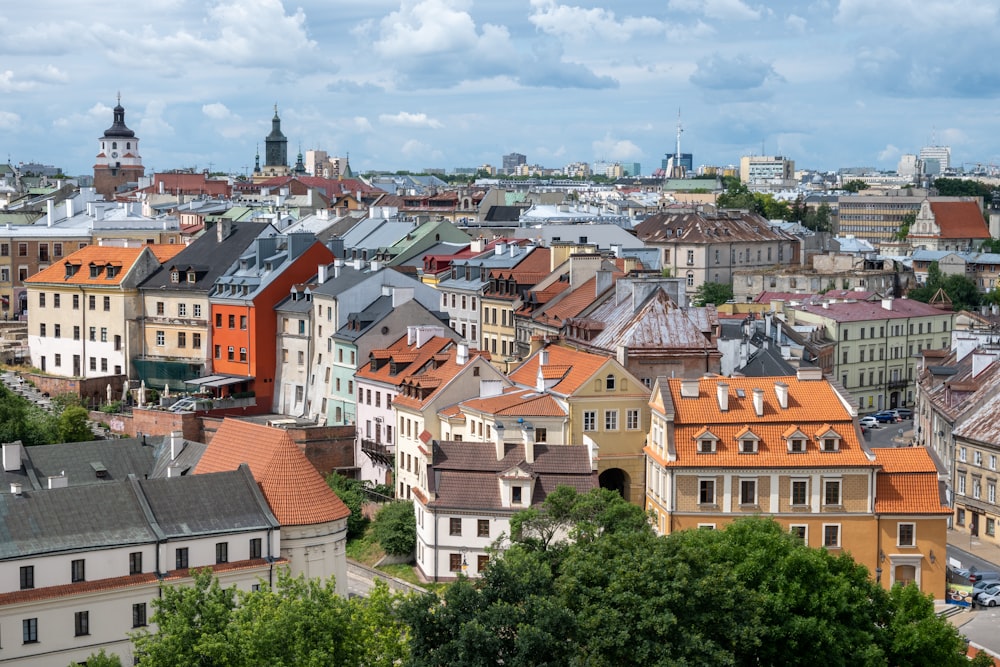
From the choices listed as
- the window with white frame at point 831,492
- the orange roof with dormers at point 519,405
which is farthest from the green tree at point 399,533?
the window with white frame at point 831,492

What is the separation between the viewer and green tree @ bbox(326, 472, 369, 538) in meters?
80.6

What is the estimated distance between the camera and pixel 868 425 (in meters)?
116

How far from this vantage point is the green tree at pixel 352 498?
80562 mm

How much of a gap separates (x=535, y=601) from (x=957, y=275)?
130 meters

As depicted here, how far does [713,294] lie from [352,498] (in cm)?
7966

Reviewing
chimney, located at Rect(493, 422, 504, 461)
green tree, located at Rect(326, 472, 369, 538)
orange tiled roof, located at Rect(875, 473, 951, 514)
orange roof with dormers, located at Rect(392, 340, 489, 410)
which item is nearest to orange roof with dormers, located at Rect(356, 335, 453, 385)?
orange roof with dormers, located at Rect(392, 340, 489, 410)

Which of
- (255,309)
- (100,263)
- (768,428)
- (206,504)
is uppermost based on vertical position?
(100,263)

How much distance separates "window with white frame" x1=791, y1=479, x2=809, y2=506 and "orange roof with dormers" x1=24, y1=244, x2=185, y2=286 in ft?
178

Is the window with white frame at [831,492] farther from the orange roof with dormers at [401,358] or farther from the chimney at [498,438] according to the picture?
the orange roof with dormers at [401,358]

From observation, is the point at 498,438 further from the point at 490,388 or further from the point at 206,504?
the point at 206,504

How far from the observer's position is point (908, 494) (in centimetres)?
6906

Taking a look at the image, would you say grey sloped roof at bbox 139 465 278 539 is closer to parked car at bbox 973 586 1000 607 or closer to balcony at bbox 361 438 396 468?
balcony at bbox 361 438 396 468


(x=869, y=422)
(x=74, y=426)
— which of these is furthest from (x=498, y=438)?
(x=869, y=422)

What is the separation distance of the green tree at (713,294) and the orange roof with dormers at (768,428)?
8102cm
